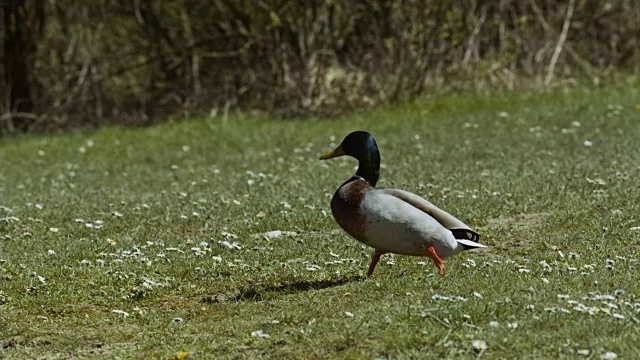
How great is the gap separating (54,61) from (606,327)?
57.7 ft

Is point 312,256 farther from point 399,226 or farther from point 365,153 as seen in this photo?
point 399,226

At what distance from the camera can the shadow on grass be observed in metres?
7.34

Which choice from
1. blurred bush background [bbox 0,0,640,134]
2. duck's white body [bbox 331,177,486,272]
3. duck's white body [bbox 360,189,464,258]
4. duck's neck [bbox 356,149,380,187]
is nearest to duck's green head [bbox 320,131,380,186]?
duck's neck [bbox 356,149,380,187]

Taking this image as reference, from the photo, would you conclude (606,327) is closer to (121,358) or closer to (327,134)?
(121,358)

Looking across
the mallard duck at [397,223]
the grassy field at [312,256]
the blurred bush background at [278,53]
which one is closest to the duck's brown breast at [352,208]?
the mallard duck at [397,223]

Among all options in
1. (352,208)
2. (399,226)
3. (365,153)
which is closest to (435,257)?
(399,226)

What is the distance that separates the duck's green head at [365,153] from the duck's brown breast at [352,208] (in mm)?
226

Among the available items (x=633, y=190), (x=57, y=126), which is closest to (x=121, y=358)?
(x=633, y=190)

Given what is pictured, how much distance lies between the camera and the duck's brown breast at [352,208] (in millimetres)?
7227

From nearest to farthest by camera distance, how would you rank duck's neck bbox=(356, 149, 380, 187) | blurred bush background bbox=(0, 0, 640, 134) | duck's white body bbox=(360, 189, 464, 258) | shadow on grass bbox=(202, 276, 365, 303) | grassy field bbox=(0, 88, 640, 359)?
grassy field bbox=(0, 88, 640, 359) → duck's white body bbox=(360, 189, 464, 258) → shadow on grass bbox=(202, 276, 365, 303) → duck's neck bbox=(356, 149, 380, 187) → blurred bush background bbox=(0, 0, 640, 134)

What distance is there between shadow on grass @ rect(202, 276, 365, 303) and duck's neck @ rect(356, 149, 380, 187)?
0.67 m

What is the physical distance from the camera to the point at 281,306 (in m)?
6.97

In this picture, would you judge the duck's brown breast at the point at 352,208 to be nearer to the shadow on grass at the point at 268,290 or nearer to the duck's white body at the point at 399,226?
the duck's white body at the point at 399,226

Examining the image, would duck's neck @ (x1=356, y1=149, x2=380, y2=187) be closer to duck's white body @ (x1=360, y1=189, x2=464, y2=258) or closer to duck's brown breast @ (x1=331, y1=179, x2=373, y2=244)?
duck's brown breast @ (x1=331, y1=179, x2=373, y2=244)
